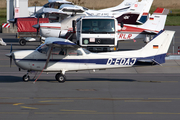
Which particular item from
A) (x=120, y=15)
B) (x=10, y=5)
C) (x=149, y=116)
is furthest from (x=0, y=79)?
(x=10, y=5)

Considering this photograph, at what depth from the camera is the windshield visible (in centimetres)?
1877

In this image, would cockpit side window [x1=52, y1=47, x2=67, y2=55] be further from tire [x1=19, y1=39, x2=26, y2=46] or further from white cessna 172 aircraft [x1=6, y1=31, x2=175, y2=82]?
tire [x1=19, y1=39, x2=26, y2=46]

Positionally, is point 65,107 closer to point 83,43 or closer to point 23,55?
point 23,55

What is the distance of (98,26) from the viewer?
739 inches

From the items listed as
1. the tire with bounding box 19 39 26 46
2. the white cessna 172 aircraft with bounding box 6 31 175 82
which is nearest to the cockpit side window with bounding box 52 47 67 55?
the white cessna 172 aircraft with bounding box 6 31 175 82

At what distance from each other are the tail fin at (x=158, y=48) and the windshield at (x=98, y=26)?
5580mm

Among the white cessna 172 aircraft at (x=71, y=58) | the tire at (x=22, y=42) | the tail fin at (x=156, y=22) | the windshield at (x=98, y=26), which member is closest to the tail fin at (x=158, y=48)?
the white cessna 172 aircraft at (x=71, y=58)

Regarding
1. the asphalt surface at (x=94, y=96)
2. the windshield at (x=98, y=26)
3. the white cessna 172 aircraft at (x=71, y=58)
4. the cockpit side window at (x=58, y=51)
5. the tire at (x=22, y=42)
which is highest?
the windshield at (x=98, y=26)

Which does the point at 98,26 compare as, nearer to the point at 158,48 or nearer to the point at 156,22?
the point at 158,48

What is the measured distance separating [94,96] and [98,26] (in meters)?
8.28

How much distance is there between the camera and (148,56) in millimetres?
13367

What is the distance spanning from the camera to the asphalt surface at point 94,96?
8977 mm

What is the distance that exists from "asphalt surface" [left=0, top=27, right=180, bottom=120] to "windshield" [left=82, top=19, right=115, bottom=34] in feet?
11.0

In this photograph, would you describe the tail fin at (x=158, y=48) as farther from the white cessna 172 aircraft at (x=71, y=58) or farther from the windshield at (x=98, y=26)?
the windshield at (x=98, y=26)
